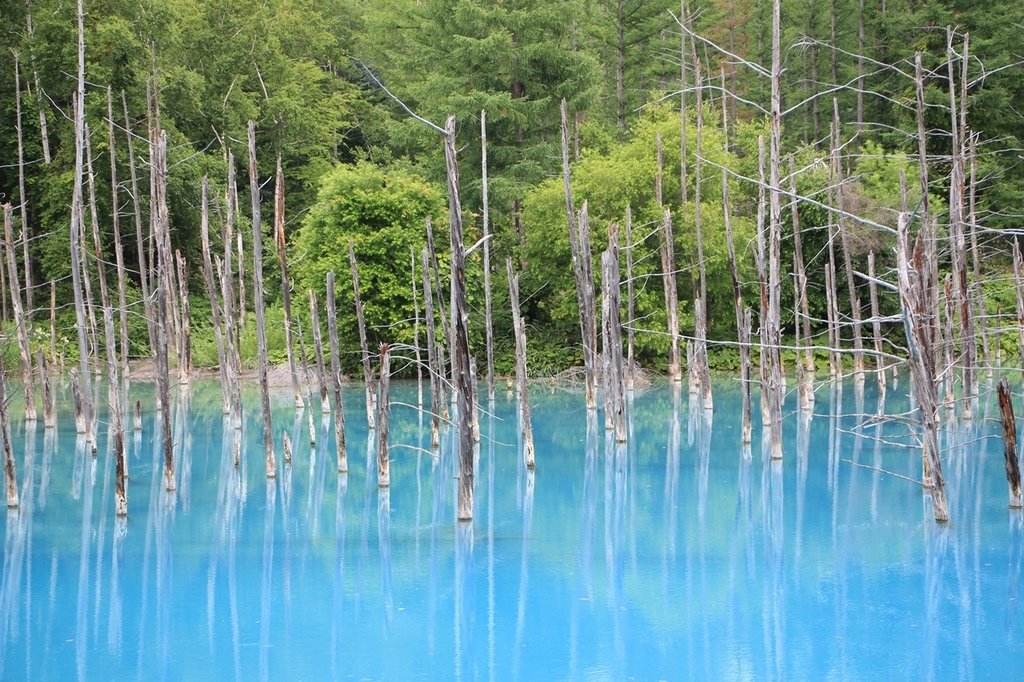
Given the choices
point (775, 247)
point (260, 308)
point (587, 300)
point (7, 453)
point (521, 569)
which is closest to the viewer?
point (521, 569)

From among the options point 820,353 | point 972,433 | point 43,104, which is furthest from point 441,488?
point 43,104

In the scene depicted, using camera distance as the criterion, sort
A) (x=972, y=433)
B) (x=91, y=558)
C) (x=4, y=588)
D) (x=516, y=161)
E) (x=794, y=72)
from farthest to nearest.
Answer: (x=794, y=72) < (x=516, y=161) < (x=972, y=433) < (x=91, y=558) < (x=4, y=588)

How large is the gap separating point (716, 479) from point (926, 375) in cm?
572

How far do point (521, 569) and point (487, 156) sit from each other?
24.0 m

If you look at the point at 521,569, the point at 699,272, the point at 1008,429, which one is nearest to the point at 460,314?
the point at 521,569

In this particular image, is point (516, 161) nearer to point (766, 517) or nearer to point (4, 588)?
point (766, 517)

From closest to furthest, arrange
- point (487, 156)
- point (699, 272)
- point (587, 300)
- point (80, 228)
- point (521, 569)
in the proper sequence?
point (521, 569) < point (80, 228) < point (587, 300) < point (699, 272) < point (487, 156)

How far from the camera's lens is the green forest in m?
30.0

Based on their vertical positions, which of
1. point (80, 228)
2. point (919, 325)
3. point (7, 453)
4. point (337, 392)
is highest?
point (80, 228)

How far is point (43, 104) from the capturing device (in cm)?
3275

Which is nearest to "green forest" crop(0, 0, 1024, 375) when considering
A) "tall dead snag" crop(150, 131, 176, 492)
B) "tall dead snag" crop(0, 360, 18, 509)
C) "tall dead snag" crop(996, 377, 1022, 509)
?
"tall dead snag" crop(150, 131, 176, 492)

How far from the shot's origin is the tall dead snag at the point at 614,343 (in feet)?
64.3

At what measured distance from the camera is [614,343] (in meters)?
19.5

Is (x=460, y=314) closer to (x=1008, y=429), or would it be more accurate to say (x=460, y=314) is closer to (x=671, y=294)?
(x=1008, y=429)
